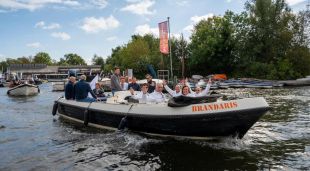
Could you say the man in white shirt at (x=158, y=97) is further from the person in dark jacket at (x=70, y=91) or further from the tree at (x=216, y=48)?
the tree at (x=216, y=48)

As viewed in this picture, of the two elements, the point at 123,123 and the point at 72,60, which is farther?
the point at 72,60

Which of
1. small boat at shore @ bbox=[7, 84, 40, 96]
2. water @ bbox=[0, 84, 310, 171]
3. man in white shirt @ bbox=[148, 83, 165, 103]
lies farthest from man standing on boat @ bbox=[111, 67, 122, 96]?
small boat at shore @ bbox=[7, 84, 40, 96]

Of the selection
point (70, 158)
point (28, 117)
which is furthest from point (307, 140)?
point (28, 117)

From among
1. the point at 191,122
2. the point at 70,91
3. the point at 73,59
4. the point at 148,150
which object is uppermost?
the point at 73,59

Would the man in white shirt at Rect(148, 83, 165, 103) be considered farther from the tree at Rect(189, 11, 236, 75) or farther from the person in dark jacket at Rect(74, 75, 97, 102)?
the tree at Rect(189, 11, 236, 75)

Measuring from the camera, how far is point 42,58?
16312 cm

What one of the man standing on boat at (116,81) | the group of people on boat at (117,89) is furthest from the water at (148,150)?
the man standing on boat at (116,81)

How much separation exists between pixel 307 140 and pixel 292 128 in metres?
2.02

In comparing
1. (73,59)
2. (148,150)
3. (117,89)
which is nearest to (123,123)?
(148,150)

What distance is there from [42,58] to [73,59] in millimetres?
14249

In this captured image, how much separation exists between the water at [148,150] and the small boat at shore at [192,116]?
310 millimetres

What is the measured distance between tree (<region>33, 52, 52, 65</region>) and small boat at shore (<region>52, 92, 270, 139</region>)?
15639cm

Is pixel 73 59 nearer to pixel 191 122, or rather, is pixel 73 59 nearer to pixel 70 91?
pixel 70 91

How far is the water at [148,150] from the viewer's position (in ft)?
29.1
